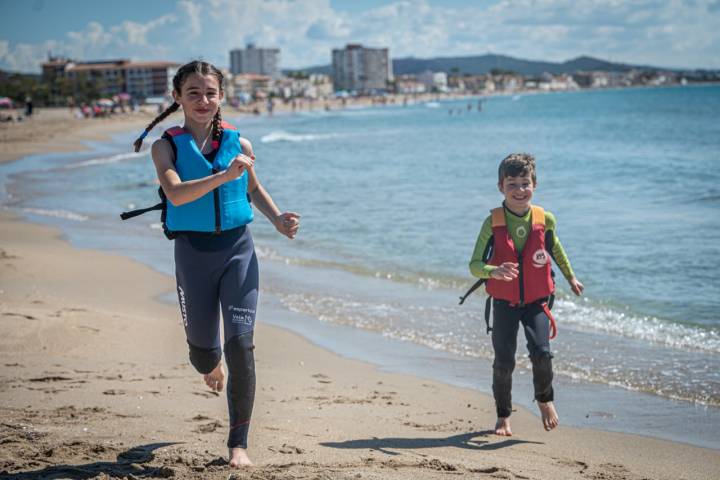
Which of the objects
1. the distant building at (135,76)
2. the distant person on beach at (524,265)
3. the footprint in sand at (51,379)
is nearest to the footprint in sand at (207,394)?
the footprint in sand at (51,379)

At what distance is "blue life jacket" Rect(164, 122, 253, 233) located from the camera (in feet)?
12.8

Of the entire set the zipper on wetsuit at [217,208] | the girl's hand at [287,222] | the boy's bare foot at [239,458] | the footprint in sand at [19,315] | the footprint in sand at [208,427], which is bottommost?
the footprint in sand at [208,427]

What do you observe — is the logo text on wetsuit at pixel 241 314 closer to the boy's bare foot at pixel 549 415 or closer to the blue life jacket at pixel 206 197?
the blue life jacket at pixel 206 197

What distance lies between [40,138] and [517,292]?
4825cm

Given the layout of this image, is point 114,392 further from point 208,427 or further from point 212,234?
point 212,234

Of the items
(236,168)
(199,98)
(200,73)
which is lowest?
(236,168)

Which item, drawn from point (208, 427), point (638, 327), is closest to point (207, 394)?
point (208, 427)

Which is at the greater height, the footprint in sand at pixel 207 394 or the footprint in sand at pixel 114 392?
the footprint in sand at pixel 114 392

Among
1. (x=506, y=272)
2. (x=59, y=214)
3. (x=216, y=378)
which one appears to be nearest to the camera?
(x=216, y=378)

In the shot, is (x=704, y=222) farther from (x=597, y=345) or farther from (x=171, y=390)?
(x=171, y=390)

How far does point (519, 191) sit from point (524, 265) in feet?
1.43

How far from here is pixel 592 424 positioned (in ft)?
17.9

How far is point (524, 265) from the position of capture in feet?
15.9

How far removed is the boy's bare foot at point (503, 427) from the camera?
16.8 ft
